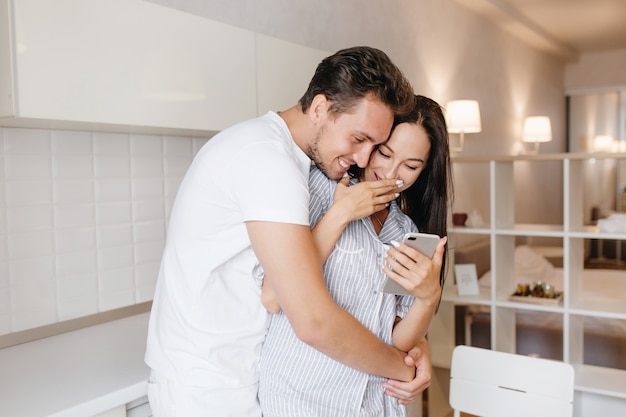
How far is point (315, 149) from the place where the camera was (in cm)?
139

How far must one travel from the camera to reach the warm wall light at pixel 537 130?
5.72 meters

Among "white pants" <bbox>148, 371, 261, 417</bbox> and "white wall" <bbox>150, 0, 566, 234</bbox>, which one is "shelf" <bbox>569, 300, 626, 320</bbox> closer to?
"white wall" <bbox>150, 0, 566, 234</bbox>

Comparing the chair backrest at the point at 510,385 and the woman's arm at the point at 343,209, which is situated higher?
the woman's arm at the point at 343,209

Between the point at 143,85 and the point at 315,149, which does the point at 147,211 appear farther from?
the point at 315,149

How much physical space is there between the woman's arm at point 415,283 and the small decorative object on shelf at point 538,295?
176 centimetres

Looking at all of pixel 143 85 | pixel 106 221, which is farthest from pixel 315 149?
pixel 106 221

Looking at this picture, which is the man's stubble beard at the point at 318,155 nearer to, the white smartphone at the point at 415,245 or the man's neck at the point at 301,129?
the man's neck at the point at 301,129

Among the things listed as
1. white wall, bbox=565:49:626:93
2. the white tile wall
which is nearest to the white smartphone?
the white tile wall

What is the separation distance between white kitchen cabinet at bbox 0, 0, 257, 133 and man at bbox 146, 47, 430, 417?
36 centimetres

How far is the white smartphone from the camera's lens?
1363 mm

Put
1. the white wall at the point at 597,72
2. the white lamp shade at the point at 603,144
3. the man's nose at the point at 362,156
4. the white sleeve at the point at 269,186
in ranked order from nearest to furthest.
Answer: the white sleeve at the point at 269,186, the man's nose at the point at 362,156, the white wall at the point at 597,72, the white lamp shade at the point at 603,144

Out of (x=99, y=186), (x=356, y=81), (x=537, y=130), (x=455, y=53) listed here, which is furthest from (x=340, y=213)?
(x=537, y=130)

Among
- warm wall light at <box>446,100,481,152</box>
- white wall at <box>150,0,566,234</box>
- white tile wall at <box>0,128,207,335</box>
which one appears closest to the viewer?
white tile wall at <box>0,128,207,335</box>

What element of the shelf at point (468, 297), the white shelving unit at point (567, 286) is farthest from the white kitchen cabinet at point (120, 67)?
the shelf at point (468, 297)
